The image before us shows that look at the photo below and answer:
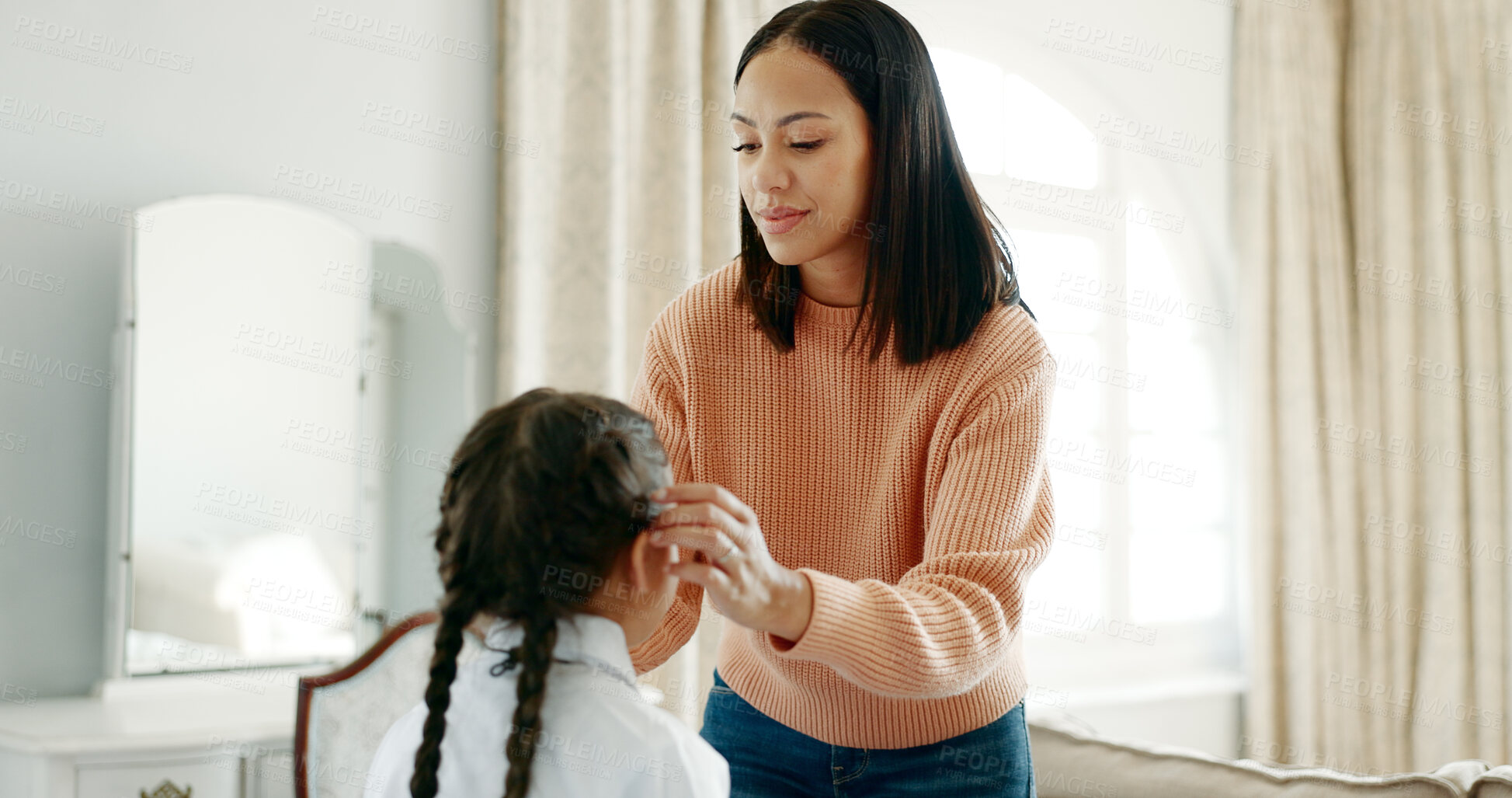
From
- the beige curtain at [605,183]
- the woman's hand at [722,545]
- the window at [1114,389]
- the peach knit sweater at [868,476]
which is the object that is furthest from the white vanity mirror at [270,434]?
the window at [1114,389]

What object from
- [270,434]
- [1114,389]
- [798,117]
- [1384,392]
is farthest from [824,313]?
[1384,392]

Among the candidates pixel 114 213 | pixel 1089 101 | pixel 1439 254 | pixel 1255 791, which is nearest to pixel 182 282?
pixel 114 213

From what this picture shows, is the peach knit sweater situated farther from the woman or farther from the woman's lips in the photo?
the woman's lips

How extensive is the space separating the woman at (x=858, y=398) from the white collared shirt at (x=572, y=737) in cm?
13

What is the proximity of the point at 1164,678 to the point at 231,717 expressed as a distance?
112 inches

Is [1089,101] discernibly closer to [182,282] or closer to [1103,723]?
[1103,723]

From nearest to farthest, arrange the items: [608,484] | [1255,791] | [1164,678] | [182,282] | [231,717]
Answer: [608,484], [1255,791], [231,717], [182,282], [1164,678]

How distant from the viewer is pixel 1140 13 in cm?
384

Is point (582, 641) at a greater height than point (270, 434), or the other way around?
point (582, 641)

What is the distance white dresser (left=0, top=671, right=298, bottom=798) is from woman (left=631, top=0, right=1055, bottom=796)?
1.15 metres

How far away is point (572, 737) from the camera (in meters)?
0.95

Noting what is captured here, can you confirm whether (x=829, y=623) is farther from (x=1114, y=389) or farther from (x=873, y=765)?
(x=1114, y=389)

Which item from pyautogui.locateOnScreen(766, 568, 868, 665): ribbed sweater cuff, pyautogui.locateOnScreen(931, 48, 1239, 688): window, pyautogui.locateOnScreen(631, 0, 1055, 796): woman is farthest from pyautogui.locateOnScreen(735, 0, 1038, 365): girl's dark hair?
pyautogui.locateOnScreen(931, 48, 1239, 688): window

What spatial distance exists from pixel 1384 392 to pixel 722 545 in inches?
148
